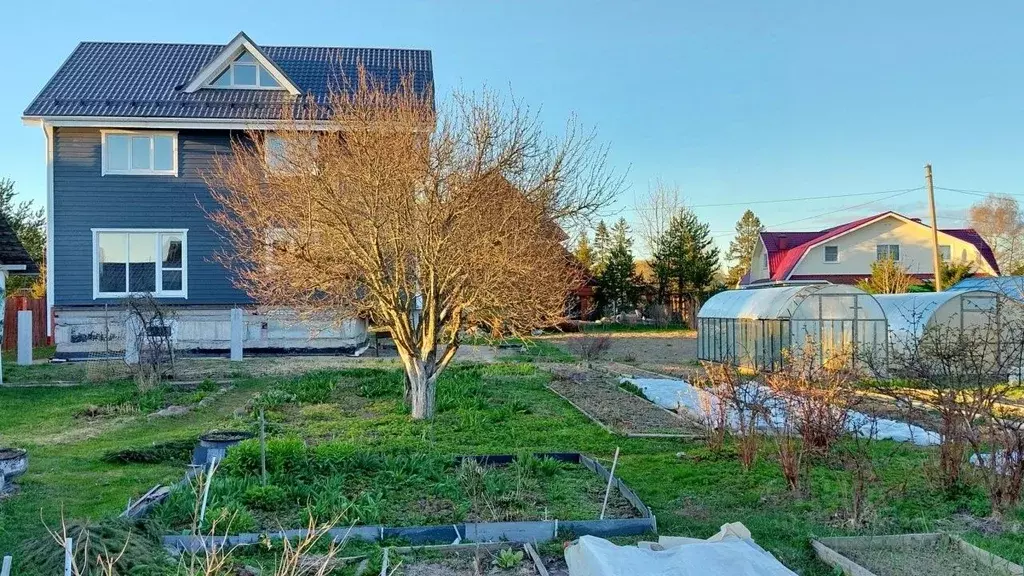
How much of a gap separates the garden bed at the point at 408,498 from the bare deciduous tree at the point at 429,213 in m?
3.10

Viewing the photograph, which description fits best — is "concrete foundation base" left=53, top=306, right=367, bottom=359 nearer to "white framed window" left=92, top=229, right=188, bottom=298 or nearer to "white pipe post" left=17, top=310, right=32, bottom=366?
"white pipe post" left=17, top=310, right=32, bottom=366

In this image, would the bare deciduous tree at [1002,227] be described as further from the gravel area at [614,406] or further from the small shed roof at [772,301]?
the gravel area at [614,406]

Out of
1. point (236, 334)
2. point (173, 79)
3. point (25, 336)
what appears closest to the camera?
point (25, 336)

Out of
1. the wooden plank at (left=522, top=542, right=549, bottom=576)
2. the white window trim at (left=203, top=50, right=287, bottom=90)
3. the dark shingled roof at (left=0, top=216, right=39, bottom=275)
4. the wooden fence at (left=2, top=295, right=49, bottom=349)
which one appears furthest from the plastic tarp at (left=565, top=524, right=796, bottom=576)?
the wooden fence at (left=2, top=295, right=49, bottom=349)

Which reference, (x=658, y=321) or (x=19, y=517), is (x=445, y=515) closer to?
(x=19, y=517)

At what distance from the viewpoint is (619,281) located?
128ft

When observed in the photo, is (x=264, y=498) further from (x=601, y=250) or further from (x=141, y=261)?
(x=601, y=250)

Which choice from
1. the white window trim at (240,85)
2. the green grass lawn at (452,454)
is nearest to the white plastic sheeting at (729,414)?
Result: the green grass lawn at (452,454)

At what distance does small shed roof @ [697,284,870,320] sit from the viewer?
1738 centimetres

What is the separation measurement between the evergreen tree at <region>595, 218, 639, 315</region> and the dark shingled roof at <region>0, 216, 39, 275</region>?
28.0m

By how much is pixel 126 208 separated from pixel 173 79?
4195 millimetres

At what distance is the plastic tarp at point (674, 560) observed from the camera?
12.6ft

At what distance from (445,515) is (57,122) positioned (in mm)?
18099

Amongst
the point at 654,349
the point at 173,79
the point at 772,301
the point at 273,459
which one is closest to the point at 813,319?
the point at 772,301
